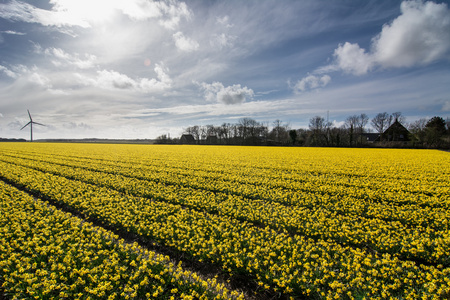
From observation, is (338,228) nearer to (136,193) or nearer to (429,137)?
(136,193)

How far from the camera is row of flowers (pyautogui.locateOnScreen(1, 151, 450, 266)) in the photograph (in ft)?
22.6

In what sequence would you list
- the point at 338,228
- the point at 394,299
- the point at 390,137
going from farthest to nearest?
the point at 390,137 < the point at 338,228 < the point at 394,299

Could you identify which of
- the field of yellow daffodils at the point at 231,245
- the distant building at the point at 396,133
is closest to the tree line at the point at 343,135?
the distant building at the point at 396,133

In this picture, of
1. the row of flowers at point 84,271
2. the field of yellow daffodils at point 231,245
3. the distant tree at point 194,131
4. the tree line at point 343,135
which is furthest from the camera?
the distant tree at point 194,131

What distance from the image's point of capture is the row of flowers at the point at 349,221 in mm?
6875

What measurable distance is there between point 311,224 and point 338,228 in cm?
94

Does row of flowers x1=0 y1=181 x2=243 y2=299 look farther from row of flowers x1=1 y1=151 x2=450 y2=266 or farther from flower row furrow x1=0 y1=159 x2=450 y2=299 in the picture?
row of flowers x1=1 y1=151 x2=450 y2=266

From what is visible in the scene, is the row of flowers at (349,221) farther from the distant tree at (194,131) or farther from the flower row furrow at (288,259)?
the distant tree at (194,131)

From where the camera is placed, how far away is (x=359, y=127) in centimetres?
9675

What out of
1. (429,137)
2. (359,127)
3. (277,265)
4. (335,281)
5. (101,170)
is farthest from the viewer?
(359,127)

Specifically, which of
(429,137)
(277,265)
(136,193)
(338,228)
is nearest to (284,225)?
(338,228)

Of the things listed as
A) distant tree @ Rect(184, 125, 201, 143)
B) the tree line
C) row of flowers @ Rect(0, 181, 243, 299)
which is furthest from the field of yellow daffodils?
distant tree @ Rect(184, 125, 201, 143)

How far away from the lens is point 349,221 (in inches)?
352

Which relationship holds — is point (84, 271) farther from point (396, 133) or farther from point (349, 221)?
point (396, 133)
